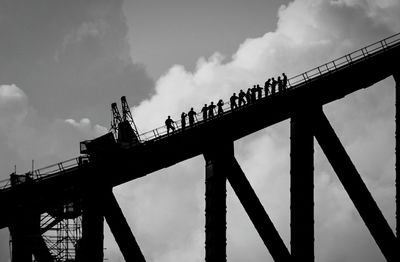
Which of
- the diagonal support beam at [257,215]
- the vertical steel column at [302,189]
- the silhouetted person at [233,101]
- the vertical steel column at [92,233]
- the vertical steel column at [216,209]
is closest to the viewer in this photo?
the vertical steel column at [92,233]

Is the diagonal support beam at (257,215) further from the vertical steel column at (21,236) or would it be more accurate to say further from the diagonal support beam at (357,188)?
the vertical steel column at (21,236)

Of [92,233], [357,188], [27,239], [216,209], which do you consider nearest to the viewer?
[92,233]

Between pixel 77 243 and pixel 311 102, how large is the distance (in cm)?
1735

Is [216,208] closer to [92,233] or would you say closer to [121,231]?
[121,231]

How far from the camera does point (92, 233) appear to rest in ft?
99.1

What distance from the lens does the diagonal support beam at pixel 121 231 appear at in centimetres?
3050

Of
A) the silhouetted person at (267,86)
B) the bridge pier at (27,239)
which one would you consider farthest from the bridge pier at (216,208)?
the bridge pier at (27,239)

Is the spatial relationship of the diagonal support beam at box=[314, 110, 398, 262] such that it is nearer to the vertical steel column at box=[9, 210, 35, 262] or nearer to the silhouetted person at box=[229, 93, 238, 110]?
the silhouetted person at box=[229, 93, 238, 110]

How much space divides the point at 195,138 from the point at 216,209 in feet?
13.4

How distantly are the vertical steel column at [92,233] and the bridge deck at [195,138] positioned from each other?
1310mm

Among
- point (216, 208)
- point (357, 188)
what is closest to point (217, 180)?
point (216, 208)

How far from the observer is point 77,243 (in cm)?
4131

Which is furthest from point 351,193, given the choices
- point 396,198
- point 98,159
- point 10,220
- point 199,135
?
point 10,220

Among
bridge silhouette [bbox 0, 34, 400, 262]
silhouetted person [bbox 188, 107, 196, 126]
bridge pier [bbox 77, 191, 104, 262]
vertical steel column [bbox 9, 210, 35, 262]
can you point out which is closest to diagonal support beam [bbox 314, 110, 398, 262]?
bridge silhouette [bbox 0, 34, 400, 262]
